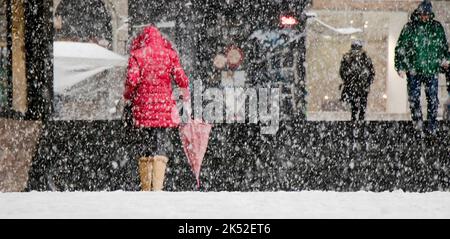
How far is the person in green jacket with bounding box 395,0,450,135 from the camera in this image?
8.84m

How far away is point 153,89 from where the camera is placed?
22.4 ft

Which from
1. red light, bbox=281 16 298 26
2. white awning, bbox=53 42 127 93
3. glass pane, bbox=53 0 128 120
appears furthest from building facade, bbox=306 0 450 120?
white awning, bbox=53 42 127 93

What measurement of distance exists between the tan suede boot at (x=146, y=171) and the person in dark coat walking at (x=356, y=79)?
18.8 feet

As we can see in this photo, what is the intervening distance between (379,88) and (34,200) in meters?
15.2

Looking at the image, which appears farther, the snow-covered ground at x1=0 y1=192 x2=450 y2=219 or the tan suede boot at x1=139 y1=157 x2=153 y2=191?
the tan suede boot at x1=139 y1=157 x2=153 y2=191

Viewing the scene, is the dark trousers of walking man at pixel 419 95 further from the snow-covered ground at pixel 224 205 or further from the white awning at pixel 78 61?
the white awning at pixel 78 61

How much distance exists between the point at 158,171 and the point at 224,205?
2.01 m

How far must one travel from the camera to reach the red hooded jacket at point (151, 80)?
6.79m

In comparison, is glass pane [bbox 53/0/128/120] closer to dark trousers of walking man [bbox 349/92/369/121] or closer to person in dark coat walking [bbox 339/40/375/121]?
person in dark coat walking [bbox 339/40/375/121]

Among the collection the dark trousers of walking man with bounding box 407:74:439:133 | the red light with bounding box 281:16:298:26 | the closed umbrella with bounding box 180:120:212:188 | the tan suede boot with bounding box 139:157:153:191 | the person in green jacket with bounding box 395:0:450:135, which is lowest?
the tan suede boot with bounding box 139:157:153:191

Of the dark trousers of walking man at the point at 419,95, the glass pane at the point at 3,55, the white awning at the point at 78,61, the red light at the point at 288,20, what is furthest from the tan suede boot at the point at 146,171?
the red light at the point at 288,20

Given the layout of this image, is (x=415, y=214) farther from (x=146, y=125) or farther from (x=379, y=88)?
(x=379, y=88)

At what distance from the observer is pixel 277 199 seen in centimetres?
536
